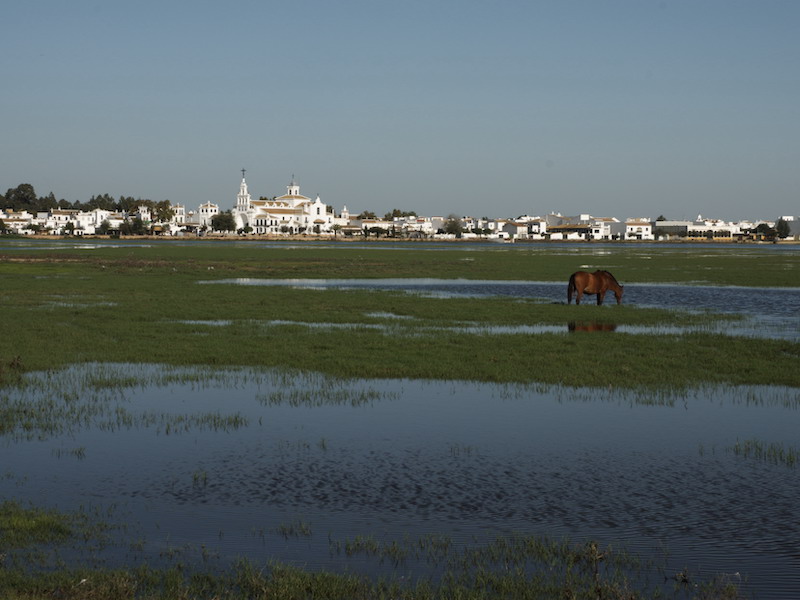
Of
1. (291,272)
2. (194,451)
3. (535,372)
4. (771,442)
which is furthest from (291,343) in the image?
(291,272)

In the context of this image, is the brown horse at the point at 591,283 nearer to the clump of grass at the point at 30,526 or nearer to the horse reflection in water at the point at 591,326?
the horse reflection in water at the point at 591,326

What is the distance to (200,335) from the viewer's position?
2959 cm

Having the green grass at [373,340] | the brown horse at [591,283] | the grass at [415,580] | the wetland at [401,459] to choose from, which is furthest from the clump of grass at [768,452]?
the brown horse at [591,283]

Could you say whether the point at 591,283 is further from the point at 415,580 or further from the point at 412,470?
the point at 415,580

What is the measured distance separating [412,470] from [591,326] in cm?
2051

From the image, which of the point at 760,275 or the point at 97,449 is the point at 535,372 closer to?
the point at 97,449

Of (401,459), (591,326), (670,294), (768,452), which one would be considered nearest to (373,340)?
(591,326)

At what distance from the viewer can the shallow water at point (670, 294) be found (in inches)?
1342

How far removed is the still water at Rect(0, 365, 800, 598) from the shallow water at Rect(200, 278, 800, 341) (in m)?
14.1

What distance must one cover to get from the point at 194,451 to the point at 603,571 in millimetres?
7195

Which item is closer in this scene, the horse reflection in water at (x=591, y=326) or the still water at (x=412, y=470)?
the still water at (x=412, y=470)

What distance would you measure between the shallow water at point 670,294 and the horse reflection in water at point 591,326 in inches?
25.9

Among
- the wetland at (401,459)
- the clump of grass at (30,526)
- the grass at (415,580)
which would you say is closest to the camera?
the grass at (415,580)

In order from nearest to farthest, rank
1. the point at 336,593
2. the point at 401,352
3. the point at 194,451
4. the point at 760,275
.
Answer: the point at 336,593, the point at 194,451, the point at 401,352, the point at 760,275
